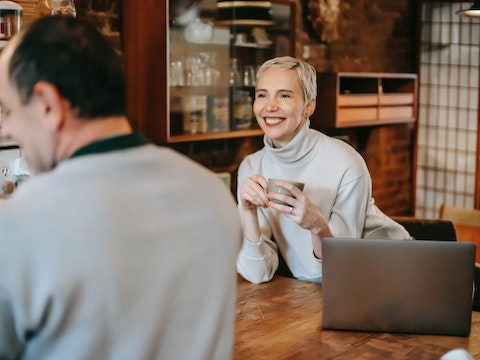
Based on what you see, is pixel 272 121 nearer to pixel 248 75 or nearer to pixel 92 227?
pixel 92 227

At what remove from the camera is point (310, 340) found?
5.98 ft

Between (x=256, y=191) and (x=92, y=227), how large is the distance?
50.8 inches

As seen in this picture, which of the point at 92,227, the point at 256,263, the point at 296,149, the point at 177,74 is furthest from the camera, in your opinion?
the point at 177,74

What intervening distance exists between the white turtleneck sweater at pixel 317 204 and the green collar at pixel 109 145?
1280 mm

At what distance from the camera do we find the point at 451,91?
240 inches

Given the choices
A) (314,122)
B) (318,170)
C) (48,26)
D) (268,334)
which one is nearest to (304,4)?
(314,122)

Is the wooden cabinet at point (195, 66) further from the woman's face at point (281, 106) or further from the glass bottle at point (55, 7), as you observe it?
the woman's face at point (281, 106)

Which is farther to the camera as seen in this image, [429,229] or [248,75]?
[248,75]

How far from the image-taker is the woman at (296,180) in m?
2.32

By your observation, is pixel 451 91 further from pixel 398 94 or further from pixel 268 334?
pixel 268 334

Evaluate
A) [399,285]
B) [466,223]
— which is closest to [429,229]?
[399,285]

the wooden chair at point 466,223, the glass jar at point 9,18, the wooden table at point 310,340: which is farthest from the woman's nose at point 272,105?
the wooden chair at point 466,223

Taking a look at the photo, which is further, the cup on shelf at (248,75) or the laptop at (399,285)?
the cup on shelf at (248,75)

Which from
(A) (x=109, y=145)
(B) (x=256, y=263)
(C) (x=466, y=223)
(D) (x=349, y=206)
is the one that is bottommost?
(C) (x=466, y=223)
